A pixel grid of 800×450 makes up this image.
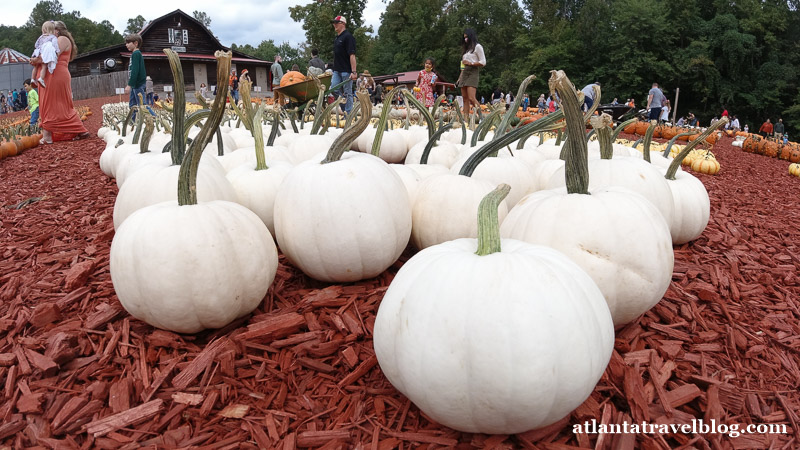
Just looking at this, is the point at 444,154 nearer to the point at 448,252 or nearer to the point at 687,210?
the point at 687,210

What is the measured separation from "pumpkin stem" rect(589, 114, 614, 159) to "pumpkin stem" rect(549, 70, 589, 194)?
0.28m

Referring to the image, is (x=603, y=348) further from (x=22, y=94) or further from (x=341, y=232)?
(x=22, y=94)

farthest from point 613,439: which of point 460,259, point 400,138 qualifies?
point 400,138

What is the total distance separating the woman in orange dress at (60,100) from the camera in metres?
8.41

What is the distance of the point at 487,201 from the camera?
1.45 m

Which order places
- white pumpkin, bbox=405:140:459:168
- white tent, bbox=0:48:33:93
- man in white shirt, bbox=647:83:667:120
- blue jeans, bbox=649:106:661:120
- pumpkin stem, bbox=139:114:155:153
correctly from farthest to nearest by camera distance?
white tent, bbox=0:48:33:93, blue jeans, bbox=649:106:661:120, man in white shirt, bbox=647:83:667:120, white pumpkin, bbox=405:140:459:168, pumpkin stem, bbox=139:114:155:153

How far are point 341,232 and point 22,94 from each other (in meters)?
44.8

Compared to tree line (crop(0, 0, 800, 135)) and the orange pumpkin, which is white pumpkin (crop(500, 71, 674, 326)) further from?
tree line (crop(0, 0, 800, 135))

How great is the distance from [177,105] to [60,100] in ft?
28.8

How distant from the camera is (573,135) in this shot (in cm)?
181

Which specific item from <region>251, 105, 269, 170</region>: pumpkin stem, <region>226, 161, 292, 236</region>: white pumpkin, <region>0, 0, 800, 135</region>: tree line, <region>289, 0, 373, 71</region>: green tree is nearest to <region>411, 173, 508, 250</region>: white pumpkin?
<region>226, 161, 292, 236</region>: white pumpkin

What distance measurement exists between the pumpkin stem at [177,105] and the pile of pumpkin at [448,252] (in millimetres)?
12

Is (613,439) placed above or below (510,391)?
below

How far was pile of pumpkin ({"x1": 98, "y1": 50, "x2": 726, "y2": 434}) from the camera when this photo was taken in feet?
4.29
